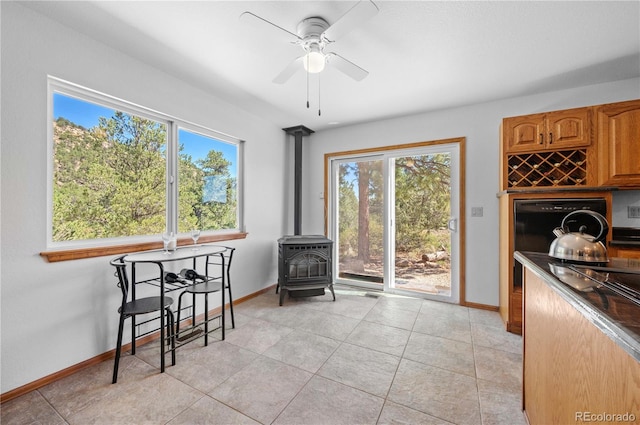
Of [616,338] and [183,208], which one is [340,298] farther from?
[616,338]

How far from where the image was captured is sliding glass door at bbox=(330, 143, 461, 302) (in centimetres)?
342

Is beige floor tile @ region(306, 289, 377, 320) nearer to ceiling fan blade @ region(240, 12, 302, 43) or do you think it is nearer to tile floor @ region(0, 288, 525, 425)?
tile floor @ region(0, 288, 525, 425)

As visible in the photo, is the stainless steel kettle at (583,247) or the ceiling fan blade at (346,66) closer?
the stainless steel kettle at (583,247)

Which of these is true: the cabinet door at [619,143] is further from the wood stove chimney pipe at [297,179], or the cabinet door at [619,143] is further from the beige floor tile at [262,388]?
the wood stove chimney pipe at [297,179]

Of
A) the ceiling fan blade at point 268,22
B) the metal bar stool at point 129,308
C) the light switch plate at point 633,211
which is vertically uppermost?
the ceiling fan blade at point 268,22

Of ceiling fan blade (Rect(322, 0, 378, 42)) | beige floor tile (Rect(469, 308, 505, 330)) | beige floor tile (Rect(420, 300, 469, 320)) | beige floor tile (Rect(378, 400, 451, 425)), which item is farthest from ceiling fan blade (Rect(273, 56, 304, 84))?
beige floor tile (Rect(469, 308, 505, 330))

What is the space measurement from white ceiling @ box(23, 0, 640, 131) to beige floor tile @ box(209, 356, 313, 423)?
94.6 inches

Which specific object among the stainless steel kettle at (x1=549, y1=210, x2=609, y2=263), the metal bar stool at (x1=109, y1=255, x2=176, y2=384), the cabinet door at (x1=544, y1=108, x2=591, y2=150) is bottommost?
the metal bar stool at (x1=109, y1=255, x2=176, y2=384)

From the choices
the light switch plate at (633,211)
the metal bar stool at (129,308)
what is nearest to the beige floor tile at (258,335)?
the metal bar stool at (129,308)

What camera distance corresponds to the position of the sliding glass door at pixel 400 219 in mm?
3422

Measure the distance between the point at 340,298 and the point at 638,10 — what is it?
11.6ft

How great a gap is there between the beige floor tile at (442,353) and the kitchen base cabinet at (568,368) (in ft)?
1.63

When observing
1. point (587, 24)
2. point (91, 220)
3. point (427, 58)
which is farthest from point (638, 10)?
point (91, 220)

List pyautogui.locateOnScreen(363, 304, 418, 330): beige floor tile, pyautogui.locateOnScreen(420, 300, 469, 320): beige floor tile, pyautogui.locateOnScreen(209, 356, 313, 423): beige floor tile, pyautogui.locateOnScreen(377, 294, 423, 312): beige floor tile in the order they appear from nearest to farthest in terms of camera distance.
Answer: pyautogui.locateOnScreen(209, 356, 313, 423): beige floor tile < pyautogui.locateOnScreen(363, 304, 418, 330): beige floor tile < pyautogui.locateOnScreen(420, 300, 469, 320): beige floor tile < pyautogui.locateOnScreen(377, 294, 423, 312): beige floor tile
